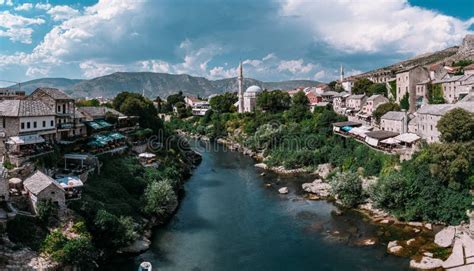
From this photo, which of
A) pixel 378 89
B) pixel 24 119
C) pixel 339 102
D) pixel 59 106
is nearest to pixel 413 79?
pixel 378 89

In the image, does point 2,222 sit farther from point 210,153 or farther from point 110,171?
point 210,153

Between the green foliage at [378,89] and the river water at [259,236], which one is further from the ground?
the green foliage at [378,89]

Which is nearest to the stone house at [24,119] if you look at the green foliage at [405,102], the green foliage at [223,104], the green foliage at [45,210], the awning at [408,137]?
the green foliage at [45,210]

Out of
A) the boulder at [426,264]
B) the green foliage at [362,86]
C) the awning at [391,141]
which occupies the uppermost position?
the green foliage at [362,86]

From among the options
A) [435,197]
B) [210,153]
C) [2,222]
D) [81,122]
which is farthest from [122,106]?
[435,197]

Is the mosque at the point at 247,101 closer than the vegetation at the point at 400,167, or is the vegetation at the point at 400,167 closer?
the vegetation at the point at 400,167

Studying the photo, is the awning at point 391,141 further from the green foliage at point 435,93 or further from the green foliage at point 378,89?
the green foliage at point 378,89

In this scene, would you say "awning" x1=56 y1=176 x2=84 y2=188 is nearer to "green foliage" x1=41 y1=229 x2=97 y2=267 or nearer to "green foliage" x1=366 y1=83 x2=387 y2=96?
"green foliage" x1=41 y1=229 x2=97 y2=267
